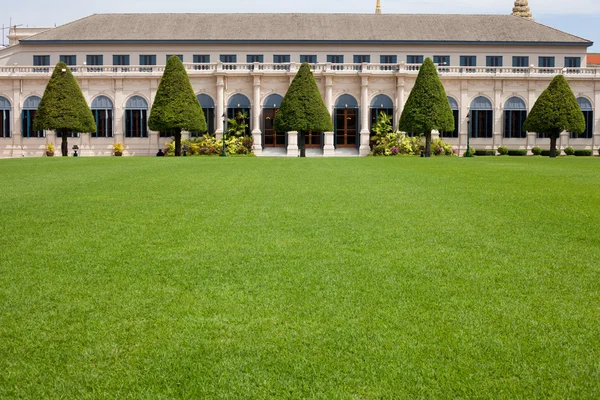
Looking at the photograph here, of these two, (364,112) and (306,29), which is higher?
(306,29)

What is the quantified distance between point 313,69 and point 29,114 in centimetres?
2662

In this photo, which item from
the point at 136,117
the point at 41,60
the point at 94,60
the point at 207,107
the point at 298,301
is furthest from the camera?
the point at 41,60

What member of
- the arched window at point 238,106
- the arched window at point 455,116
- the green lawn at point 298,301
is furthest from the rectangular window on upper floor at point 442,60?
the green lawn at point 298,301

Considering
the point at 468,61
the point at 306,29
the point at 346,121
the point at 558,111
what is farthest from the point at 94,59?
the point at 558,111

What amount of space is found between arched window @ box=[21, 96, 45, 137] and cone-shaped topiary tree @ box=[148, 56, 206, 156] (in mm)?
16765

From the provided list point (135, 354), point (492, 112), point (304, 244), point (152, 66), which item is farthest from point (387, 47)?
point (135, 354)

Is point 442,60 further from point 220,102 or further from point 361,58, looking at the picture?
point 220,102

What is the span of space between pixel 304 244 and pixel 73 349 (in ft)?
15.5

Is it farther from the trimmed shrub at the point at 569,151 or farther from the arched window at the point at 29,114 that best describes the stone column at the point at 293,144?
the trimmed shrub at the point at 569,151

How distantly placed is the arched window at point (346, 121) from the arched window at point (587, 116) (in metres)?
20.5

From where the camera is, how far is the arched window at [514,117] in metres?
54.1

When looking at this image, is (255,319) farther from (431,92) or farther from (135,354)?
(431,92)

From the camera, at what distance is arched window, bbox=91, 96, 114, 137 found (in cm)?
5394

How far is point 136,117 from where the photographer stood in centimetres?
5394
